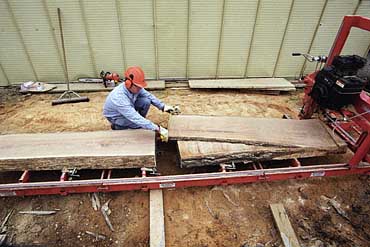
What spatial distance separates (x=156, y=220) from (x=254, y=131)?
1893 millimetres

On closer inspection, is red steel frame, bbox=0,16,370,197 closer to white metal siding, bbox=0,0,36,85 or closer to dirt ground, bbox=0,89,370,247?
dirt ground, bbox=0,89,370,247

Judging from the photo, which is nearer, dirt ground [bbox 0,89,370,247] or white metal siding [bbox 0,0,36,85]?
dirt ground [bbox 0,89,370,247]

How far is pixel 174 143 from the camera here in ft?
14.0

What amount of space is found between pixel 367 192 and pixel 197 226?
255 centimetres

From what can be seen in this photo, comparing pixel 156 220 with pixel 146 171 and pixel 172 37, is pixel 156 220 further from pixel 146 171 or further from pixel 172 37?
pixel 172 37

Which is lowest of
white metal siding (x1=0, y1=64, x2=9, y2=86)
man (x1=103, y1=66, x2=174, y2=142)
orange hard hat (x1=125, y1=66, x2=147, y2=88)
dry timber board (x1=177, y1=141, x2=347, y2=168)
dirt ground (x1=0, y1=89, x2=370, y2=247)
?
dirt ground (x1=0, y1=89, x2=370, y2=247)

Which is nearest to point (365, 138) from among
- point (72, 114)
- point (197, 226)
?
point (197, 226)

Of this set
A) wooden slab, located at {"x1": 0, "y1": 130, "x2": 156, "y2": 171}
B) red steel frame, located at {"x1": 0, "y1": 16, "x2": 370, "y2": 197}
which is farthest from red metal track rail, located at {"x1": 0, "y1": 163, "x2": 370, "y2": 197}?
wooden slab, located at {"x1": 0, "y1": 130, "x2": 156, "y2": 171}

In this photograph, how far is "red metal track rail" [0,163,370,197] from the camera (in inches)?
120

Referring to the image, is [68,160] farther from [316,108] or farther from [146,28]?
[316,108]

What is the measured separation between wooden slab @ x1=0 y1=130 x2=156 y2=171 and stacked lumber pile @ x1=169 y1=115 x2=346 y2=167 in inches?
20.9

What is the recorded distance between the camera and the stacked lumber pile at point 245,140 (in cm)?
338

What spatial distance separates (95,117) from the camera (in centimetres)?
502

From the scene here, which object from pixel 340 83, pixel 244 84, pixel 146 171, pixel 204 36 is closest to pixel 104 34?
pixel 204 36
